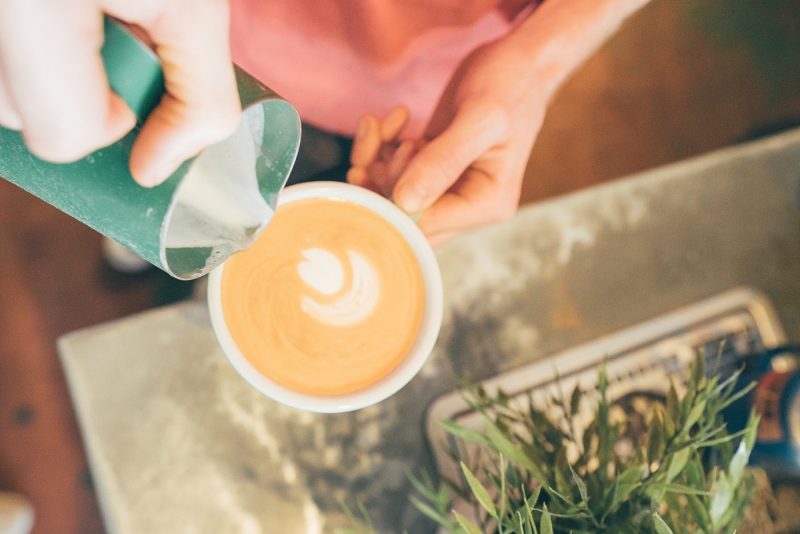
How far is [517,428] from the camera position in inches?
34.5

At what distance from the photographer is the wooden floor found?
120 centimetres

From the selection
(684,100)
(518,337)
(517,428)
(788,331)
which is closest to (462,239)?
(518,337)

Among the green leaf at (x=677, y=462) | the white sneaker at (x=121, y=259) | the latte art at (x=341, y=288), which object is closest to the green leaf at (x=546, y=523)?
the green leaf at (x=677, y=462)

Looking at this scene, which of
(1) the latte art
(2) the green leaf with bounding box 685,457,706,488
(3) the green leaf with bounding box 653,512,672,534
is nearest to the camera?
(3) the green leaf with bounding box 653,512,672,534

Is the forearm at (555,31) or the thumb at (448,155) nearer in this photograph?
the thumb at (448,155)

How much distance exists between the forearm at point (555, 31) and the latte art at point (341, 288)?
39cm

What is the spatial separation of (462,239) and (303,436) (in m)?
0.39

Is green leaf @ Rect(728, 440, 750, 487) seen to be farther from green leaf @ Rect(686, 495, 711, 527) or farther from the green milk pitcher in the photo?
the green milk pitcher

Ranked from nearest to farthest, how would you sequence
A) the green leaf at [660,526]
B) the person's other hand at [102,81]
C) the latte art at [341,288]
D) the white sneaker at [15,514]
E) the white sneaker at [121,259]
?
the person's other hand at [102,81], the green leaf at [660,526], the latte art at [341,288], the white sneaker at [15,514], the white sneaker at [121,259]

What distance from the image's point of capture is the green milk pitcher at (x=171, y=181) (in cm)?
39

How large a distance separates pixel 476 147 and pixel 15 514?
1000 millimetres

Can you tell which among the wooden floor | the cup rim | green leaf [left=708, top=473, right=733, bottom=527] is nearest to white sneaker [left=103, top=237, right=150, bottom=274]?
the wooden floor

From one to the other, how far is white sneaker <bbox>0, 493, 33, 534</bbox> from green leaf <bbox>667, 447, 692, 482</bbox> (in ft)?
A: 3.41

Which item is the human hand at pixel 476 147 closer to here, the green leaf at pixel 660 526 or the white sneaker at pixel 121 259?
the green leaf at pixel 660 526
